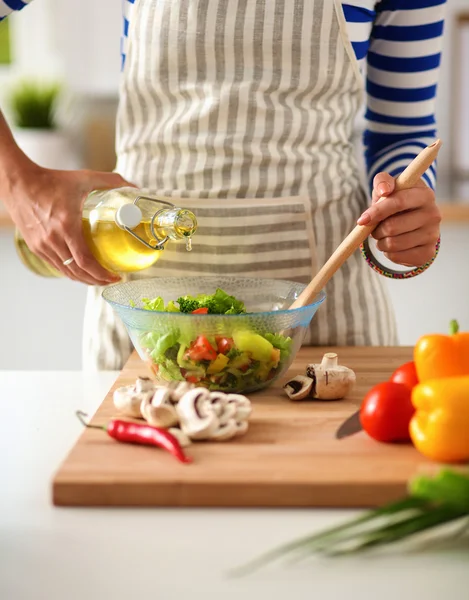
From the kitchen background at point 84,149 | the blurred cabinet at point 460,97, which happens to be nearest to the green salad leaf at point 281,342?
the kitchen background at point 84,149

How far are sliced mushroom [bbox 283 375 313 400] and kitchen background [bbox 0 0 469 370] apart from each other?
154 cm

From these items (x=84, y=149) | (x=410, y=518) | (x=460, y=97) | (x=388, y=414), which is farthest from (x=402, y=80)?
(x=84, y=149)

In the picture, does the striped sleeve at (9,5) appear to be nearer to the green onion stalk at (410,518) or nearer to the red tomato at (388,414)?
the red tomato at (388,414)

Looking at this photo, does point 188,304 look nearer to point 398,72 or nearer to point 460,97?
point 398,72

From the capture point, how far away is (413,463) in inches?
30.3

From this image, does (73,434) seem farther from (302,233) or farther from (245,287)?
(302,233)

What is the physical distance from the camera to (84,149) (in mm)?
2953

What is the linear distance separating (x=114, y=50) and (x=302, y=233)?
1.89m

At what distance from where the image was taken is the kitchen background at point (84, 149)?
2.49 metres

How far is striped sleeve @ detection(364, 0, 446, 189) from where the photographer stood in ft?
4.29

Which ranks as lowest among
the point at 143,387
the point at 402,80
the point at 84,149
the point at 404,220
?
the point at 84,149

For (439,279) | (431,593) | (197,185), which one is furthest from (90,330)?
(439,279)

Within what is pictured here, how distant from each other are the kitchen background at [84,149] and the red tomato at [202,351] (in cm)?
159

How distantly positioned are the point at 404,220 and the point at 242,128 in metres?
0.27
